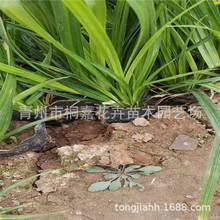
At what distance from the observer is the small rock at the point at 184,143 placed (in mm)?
1210

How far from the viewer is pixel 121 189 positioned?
1035 millimetres

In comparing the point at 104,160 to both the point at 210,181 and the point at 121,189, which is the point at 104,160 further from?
the point at 210,181

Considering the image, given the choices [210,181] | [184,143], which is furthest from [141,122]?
[210,181]

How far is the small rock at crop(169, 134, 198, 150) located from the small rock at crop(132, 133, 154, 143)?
81 millimetres

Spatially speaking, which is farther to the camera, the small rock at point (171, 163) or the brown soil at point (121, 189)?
the small rock at point (171, 163)

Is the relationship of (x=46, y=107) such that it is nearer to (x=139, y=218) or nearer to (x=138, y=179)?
(x=138, y=179)

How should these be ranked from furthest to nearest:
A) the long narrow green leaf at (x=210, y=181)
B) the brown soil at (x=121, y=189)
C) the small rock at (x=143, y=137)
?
the small rock at (x=143, y=137)
the brown soil at (x=121, y=189)
the long narrow green leaf at (x=210, y=181)

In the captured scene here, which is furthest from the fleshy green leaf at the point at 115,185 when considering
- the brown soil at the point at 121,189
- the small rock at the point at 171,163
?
the small rock at the point at 171,163

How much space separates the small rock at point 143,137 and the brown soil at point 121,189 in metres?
0.01

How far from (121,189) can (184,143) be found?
0.31 m

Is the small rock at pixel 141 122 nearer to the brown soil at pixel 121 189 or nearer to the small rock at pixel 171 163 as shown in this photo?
the brown soil at pixel 121 189

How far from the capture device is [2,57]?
1.29m

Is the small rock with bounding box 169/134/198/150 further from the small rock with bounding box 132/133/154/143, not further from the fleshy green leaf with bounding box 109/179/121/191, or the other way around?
the fleshy green leaf with bounding box 109/179/121/191

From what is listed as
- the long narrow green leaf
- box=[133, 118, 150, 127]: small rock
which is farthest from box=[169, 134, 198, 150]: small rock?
the long narrow green leaf
